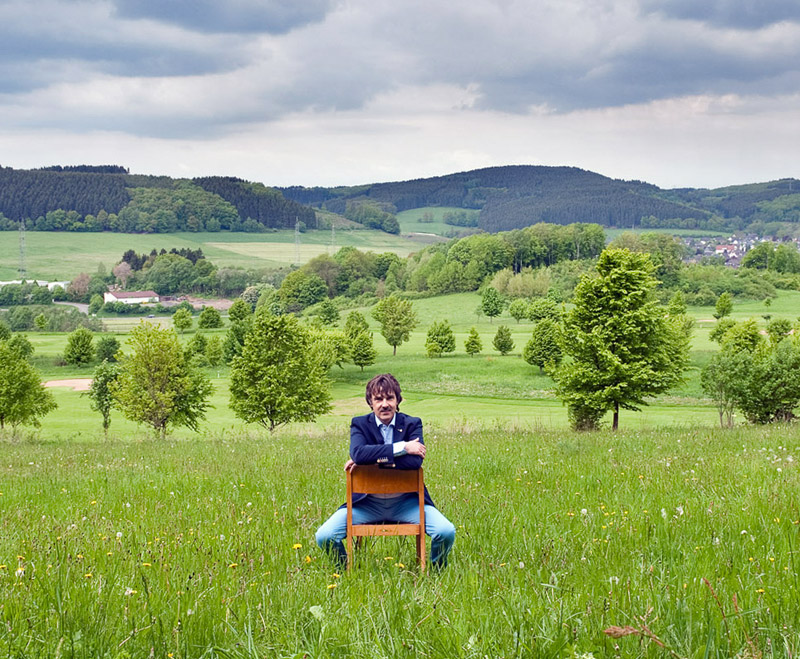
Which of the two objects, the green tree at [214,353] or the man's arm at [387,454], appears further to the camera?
the green tree at [214,353]

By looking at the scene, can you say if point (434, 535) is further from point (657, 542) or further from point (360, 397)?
point (360, 397)

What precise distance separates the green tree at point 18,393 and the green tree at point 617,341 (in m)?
32.8

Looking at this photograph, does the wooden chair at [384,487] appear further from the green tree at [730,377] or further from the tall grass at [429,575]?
the green tree at [730,377]

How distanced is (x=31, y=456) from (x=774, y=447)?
1587cm

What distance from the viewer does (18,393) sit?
43.9 metres

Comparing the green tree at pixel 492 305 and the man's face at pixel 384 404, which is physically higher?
the man's face at pixel 384 404

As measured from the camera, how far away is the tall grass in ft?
10.9

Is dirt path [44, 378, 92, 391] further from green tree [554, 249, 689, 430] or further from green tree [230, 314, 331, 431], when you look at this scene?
green tree [554, 249, 689, 430]

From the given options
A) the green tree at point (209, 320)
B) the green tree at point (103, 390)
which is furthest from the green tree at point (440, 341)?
the green tree at point (209, 320)

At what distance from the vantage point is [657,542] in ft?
17.7

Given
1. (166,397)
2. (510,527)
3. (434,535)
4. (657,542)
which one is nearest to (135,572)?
(434,535)

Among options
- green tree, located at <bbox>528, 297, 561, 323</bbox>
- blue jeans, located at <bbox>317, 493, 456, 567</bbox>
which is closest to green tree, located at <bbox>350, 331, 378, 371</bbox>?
green tree, located at <bbox>528, 297, 561, 323</bbox>

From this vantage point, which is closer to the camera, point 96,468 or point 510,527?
point 510,527

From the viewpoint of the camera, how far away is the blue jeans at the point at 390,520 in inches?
213
